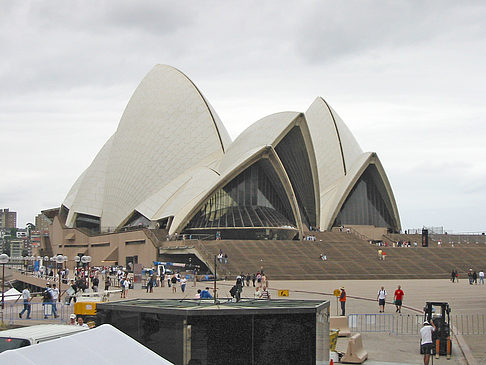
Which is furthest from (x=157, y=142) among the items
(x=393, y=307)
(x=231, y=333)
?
(x=231, y=333)

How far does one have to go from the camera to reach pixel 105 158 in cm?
5384

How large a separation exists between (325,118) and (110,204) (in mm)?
18745

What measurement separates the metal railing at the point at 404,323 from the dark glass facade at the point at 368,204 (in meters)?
35.0

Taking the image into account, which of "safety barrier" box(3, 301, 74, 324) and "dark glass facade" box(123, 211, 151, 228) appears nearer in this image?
"safety barrier" box(3, 301, 74, 324)

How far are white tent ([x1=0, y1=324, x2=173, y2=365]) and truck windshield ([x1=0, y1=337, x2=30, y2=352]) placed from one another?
10.4ft

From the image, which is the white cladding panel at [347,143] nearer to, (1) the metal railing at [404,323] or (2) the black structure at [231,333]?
(1) the metal railing at [404,323]

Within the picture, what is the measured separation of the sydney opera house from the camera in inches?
1667

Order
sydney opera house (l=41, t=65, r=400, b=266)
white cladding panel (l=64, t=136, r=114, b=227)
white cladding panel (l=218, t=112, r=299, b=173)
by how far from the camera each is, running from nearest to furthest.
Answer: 1. sydney opera house (l=41, t=65, r=400, b=266)
2. white cladding panel (l=218, t=112, r=299, b=173)
3. white cladding panel (l=64, t=136, r=114, b=227)

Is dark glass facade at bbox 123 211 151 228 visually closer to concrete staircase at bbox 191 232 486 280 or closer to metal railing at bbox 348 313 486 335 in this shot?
concrete staircase at bbox 191 232 486 280

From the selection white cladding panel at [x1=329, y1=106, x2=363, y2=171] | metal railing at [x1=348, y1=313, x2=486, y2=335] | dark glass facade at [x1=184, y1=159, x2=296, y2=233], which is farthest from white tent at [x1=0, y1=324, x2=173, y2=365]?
white cladding panel at [x1=329, y1=106, x2=363, y2=171]

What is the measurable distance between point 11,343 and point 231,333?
243 centimetres

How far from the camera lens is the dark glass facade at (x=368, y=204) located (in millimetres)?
51469

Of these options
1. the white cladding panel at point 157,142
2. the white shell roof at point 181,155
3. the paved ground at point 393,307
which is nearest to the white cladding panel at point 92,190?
the white shell roof at point 181,155

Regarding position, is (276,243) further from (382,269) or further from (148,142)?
(148,142)
